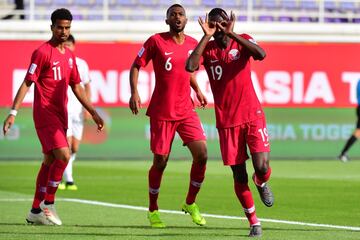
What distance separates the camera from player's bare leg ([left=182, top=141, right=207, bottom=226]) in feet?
45.1

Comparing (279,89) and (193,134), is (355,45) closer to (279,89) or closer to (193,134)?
(279,89)

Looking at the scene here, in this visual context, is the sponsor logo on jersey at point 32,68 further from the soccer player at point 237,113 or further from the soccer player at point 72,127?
the soccer player at point 72,127

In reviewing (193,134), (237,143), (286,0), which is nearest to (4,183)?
(193,134)

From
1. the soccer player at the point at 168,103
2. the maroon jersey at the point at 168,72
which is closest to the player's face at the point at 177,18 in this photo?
the soccer player at the point at 168,103

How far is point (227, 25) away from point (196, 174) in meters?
2.59

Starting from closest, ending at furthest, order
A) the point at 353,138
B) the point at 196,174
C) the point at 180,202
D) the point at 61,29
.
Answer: the point at 61,29 < the point at 196,174 < the point at 180,202 < the point at 353,138

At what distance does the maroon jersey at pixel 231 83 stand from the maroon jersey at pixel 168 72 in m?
1.23

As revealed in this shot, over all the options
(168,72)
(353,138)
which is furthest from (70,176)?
(353,138)

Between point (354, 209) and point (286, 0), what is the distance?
19.8m

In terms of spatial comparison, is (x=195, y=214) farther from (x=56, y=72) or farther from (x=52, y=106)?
(x=56, y=72)

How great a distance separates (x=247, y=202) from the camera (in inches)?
486

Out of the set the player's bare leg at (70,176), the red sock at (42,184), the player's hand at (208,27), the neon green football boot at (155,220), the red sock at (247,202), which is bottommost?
the player's bare leg at (70,176)

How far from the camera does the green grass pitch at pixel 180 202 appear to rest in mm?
12812

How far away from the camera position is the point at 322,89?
28219 mm
